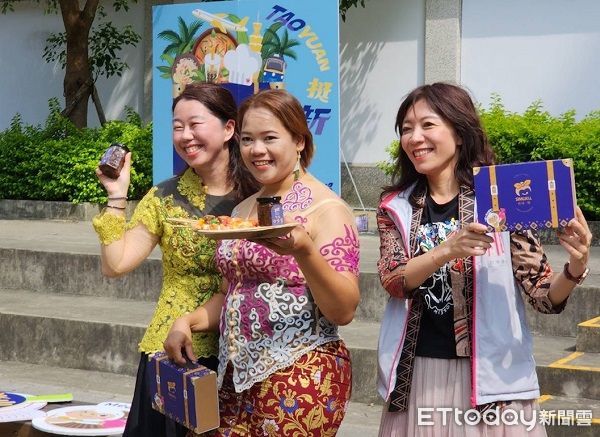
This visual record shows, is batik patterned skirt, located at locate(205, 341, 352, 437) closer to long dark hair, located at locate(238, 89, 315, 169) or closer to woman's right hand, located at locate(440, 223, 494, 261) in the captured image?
woman's right hand, located at locate(440, 223, 494, 261)

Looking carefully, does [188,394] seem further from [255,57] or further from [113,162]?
[255,57]

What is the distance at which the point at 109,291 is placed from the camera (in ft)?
24.9

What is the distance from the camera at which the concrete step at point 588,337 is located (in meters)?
5.66

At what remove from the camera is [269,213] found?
2.70 m

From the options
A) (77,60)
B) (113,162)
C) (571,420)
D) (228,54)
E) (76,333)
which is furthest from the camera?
(77,60)

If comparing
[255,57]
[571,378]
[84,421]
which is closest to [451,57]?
[255,57]

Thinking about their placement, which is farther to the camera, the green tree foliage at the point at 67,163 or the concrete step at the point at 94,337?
the green tree foliage at the point at 67,163

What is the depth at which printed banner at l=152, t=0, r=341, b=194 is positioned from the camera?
8.19 m

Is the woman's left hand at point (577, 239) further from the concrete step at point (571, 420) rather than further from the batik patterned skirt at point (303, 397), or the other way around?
the concrete step at point (571, 420)

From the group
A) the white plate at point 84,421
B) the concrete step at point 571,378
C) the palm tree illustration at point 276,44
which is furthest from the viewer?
the palm tree illustration at point 276,44

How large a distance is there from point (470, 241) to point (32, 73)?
11.8 metres

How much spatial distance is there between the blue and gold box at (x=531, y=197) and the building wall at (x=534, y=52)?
7.54 m

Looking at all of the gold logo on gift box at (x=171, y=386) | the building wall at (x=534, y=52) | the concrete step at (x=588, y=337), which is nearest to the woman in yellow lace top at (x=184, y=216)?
the gold logo on gift box at (x=171, y=386)

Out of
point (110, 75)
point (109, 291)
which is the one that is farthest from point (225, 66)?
point (110, 75)
